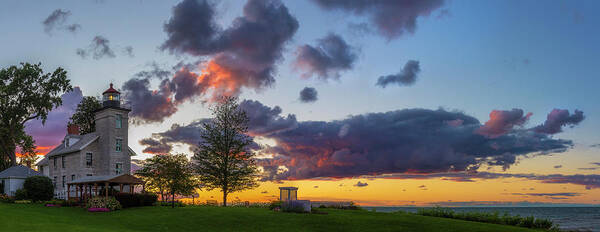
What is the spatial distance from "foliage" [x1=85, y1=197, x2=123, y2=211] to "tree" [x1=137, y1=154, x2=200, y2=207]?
5.98 metres

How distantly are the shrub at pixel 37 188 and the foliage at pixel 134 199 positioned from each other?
45.2ft

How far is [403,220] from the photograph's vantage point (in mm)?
28906

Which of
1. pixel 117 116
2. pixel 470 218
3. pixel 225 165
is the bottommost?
pixel 470 218

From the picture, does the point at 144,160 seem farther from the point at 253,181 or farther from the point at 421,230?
the point at 421,230

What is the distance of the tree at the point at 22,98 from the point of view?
60.8m

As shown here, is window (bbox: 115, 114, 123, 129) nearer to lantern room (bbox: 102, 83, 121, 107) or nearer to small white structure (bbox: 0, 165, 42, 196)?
lantern room (bbox: 102, 83, 121, 107)

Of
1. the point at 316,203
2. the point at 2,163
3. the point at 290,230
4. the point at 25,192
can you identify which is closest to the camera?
the point at 290,230

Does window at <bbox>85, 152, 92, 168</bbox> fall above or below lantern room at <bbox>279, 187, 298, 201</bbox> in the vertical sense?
above

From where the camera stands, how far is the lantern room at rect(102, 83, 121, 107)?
54.5m

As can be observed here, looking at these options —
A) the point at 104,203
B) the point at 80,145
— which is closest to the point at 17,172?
the point at 80,145

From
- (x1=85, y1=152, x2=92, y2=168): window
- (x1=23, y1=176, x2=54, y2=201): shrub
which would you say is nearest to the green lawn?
(x1=23, y1=176, x2=54, y2=201): shrub

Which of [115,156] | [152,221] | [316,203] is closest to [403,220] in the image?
[316,203]

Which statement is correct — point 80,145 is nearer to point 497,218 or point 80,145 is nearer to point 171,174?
point 171,174

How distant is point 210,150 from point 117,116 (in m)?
12.4
